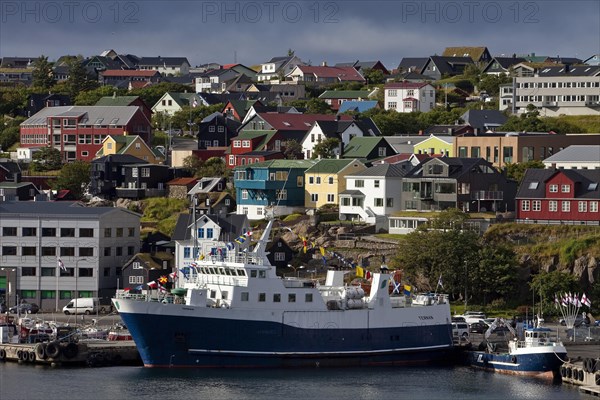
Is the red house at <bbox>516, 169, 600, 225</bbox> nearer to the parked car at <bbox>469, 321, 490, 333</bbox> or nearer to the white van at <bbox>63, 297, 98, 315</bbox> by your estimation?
the parked car at <bbox>469, 321, 490, 333</bbox>

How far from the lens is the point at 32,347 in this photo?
66250 mm

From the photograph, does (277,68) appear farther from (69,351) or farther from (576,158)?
(69,351)

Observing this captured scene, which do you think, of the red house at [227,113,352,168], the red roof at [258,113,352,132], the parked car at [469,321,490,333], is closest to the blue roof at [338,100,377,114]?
the red house at [227,113,352,168]

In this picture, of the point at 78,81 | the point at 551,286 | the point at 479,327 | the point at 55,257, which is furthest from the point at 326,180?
the point at 78,81

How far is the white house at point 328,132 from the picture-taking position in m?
111

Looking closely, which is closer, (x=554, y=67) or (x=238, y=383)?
(x=238, y=383)

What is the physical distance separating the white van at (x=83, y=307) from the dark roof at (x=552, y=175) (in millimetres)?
24163

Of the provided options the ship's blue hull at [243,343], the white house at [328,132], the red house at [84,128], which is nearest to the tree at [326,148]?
the white house at [328,132]

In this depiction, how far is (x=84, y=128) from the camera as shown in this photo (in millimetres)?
121438

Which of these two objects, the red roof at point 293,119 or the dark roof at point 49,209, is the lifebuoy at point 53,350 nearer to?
the dark roof at point 49,209

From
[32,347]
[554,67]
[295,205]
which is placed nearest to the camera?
[32,347]

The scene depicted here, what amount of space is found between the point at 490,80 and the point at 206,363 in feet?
266

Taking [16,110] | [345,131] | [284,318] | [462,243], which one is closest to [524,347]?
[284,318]

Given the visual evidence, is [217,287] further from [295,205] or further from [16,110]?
[16,110]
